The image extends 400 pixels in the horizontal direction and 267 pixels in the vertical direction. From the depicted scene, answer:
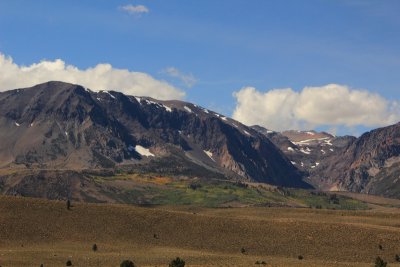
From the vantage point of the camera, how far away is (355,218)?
186m

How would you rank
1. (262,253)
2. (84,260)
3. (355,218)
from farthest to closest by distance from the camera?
1. (355,218)
2. (262,253)
3. (84,260)

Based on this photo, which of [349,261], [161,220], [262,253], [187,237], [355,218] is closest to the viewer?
[349,261]

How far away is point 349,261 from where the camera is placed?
11181 cm

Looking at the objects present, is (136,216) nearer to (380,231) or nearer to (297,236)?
(297,236)

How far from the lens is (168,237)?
13038 centimetres

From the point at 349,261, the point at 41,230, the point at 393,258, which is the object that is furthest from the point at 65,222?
the point at 393,258

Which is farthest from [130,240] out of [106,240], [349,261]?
[349,261]

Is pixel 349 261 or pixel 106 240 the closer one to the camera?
pixel 349 261

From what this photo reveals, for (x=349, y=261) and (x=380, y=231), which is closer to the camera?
(x=349, y=261)

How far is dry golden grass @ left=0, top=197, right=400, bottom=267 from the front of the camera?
110250 millimetres

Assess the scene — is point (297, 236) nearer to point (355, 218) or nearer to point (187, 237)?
point (187, 237)

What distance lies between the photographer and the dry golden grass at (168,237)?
4341 inches

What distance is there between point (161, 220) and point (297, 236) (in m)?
31.7

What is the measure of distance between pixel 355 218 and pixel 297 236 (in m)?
60.3
